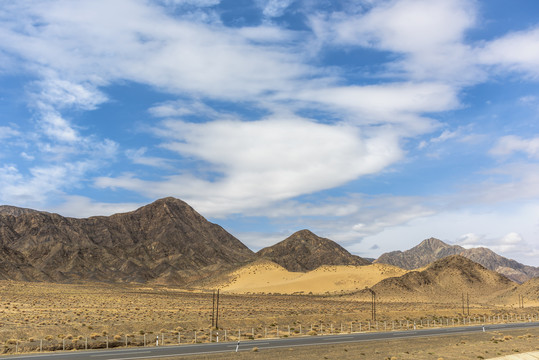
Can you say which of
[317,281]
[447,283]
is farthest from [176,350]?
[447,283]

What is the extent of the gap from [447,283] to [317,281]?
45.5 meters

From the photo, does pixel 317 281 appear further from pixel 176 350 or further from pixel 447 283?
pixel 176 350

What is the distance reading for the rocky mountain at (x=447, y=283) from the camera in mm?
155875

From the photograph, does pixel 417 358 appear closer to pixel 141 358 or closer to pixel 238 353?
pixel 238 353

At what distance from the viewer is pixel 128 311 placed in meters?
76.5

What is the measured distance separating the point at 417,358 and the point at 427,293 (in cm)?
12974

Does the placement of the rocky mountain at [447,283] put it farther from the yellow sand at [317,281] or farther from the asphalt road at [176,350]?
the asphalt road at [176,350]

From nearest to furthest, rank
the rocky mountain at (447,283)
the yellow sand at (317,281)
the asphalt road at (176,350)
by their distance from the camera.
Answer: the asphalt road at (176,350) < the rocky mountain at (447,283) < the yellow sand at (317,281)

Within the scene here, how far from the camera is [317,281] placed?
184 metres

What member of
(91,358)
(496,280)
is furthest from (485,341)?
(496,280)

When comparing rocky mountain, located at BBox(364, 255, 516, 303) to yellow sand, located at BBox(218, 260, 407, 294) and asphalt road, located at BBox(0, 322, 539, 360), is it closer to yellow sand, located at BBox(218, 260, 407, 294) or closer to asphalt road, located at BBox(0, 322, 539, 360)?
yellow sand, located at BBox(218, 260, 407, 294)

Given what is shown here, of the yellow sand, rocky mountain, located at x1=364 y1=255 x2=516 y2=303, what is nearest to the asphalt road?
rocky mountain, located at x1=364 y1=255 x2=516 y2=303

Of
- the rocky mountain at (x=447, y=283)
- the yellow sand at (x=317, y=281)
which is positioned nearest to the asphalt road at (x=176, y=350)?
the rocky mountain at (x=447, y=283)

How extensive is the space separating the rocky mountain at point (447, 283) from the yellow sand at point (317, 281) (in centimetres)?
1323
